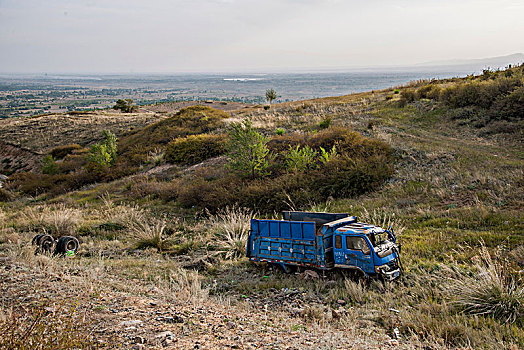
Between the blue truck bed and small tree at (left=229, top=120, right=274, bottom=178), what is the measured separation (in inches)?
281

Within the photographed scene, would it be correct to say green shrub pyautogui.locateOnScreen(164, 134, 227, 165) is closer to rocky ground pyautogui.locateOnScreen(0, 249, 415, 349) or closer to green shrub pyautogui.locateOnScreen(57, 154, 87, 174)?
green shrub pyautogui.locateOnScreen(57, 154, 87, 174)

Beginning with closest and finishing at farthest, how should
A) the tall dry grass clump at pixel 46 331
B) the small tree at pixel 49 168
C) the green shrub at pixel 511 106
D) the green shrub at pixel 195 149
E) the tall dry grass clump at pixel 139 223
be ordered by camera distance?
the tall dry grass clump at pixel 46 331 → the tall dry grass clump at pixel 139 223 → the green shrub at pixel 511 106 → the green shrub at pixel 195 149 → the small tree at pixel 49 168

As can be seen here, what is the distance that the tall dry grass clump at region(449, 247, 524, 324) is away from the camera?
5584 mm

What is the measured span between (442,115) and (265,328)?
79.0 feet

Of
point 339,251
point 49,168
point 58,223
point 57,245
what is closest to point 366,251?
point 339,251

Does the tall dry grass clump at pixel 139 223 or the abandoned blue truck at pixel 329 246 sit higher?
the abandoned blue truck at pixel 329 246

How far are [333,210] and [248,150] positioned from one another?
553 centimetres

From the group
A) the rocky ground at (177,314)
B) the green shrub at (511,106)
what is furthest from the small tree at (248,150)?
the green shrub at (511,106)

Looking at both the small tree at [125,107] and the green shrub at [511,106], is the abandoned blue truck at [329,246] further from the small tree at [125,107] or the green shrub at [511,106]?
the small tree at [125,107]

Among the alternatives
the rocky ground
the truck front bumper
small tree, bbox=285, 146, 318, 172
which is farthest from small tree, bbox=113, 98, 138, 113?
the truck front bumper

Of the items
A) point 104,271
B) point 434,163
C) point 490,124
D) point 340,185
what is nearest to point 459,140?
point 490,124

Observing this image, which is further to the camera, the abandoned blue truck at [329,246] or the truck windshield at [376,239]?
the truck windshield at [376,239]

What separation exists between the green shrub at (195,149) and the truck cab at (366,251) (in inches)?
679

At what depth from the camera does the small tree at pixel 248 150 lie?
15781 millimetres
